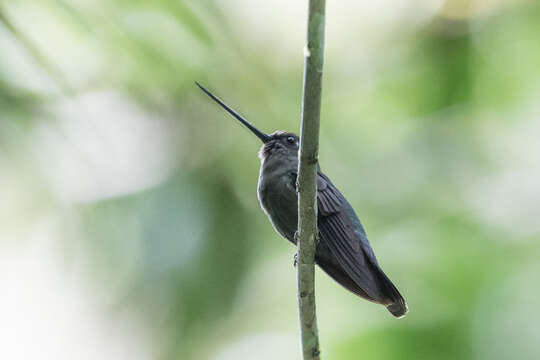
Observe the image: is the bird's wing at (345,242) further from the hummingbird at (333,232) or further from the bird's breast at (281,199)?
the bird's breast at (281,199)

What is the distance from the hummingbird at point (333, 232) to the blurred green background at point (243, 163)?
388 mm

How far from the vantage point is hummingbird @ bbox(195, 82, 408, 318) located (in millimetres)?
3969

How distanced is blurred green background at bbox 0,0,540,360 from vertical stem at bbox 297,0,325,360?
1181 mm

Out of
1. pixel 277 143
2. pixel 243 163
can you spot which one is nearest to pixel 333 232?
pixel 277 143

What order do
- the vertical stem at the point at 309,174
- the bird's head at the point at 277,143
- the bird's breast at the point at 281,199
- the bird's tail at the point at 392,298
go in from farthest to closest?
the bird's head at the point at 277,143 → the bird's breast at the point at 281,199 → the bird's tail at the point at 392,298 → the vertical stem at the point at 309,174

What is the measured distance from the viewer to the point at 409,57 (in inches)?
251

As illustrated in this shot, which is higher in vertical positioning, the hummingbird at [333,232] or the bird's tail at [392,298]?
the hummingbird at [333,232]

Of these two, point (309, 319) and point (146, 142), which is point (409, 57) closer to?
point (146, 142)

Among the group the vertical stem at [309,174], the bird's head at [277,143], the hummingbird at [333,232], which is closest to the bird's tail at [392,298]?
the hummingbird at [333,232]

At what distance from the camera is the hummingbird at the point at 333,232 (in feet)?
13.0

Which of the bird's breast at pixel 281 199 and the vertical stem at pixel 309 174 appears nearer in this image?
the vertical stem at pixel 309 174

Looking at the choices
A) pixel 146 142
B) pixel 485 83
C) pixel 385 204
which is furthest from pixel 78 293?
pixel 485 83

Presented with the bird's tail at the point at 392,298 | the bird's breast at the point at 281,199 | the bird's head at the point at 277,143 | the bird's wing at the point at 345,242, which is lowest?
the bird's tail at the point at 392,298

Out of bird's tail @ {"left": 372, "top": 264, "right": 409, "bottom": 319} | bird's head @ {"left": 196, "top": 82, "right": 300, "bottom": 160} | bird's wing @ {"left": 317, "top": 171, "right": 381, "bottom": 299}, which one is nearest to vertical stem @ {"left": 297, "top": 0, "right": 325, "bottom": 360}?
bird's wing @ {"left": 317, "top": 171, "right": 381, "bottom": 299}
